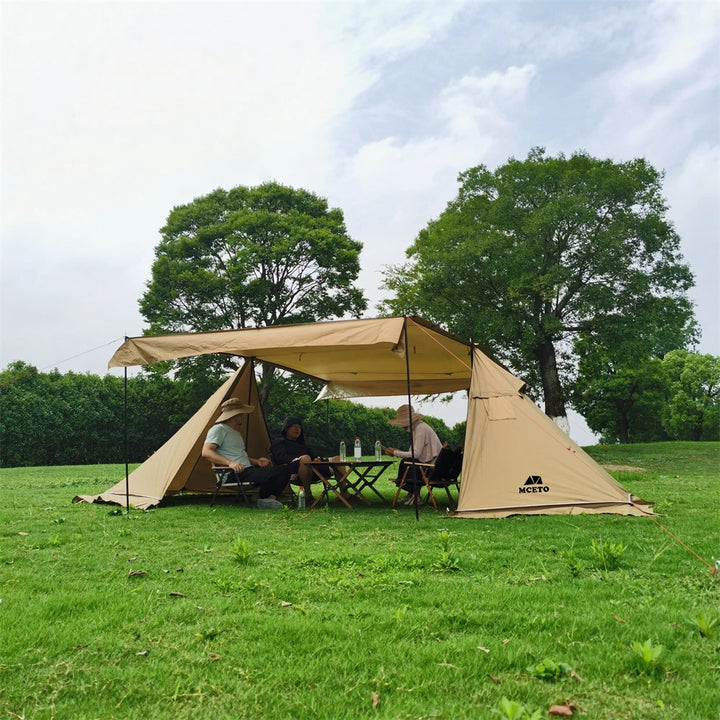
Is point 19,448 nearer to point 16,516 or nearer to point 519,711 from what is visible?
point 16,516

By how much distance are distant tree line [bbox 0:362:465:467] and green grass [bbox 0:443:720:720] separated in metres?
13.5

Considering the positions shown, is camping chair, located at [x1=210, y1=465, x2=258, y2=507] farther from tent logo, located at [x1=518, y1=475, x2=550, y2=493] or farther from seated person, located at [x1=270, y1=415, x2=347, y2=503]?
tent logo, located at [x1=518, y1=475, x2=550, y2=493]

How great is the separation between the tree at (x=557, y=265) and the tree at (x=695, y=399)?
1558cm

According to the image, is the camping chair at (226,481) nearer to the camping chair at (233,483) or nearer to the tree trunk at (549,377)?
the camping chair at (233,483)

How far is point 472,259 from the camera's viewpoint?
19.1 m

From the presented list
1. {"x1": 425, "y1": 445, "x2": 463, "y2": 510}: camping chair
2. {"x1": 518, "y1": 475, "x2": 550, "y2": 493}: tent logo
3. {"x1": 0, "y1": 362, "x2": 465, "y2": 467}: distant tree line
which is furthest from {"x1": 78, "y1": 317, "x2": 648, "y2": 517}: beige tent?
{"x1": 0, "y1": 362, "x2": 465, "y2": 467}: distant tree line

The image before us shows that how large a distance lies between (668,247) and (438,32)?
1420cm

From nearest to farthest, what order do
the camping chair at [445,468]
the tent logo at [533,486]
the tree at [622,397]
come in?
the tent logo at [533,486], the camping chair at [445,468], the tree at [622,397]

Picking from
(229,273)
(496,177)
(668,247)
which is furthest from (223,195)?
(668,247)

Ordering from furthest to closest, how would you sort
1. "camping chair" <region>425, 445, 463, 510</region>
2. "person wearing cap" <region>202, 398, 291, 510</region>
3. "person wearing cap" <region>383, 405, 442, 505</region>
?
"person wearing cap" <region>383, 405, 442, 505</region> → "person wearing cap" <region>202, 398, 291, 510</region> → "camping chair" <region>425, 445, 463, 510</region>

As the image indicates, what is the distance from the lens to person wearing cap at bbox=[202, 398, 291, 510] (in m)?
8.09

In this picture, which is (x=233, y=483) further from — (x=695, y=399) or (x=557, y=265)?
(x=695, y=399)

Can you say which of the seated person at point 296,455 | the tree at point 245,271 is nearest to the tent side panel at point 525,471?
the seated person at point 296,455

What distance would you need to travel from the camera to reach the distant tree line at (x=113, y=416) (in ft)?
60.0
